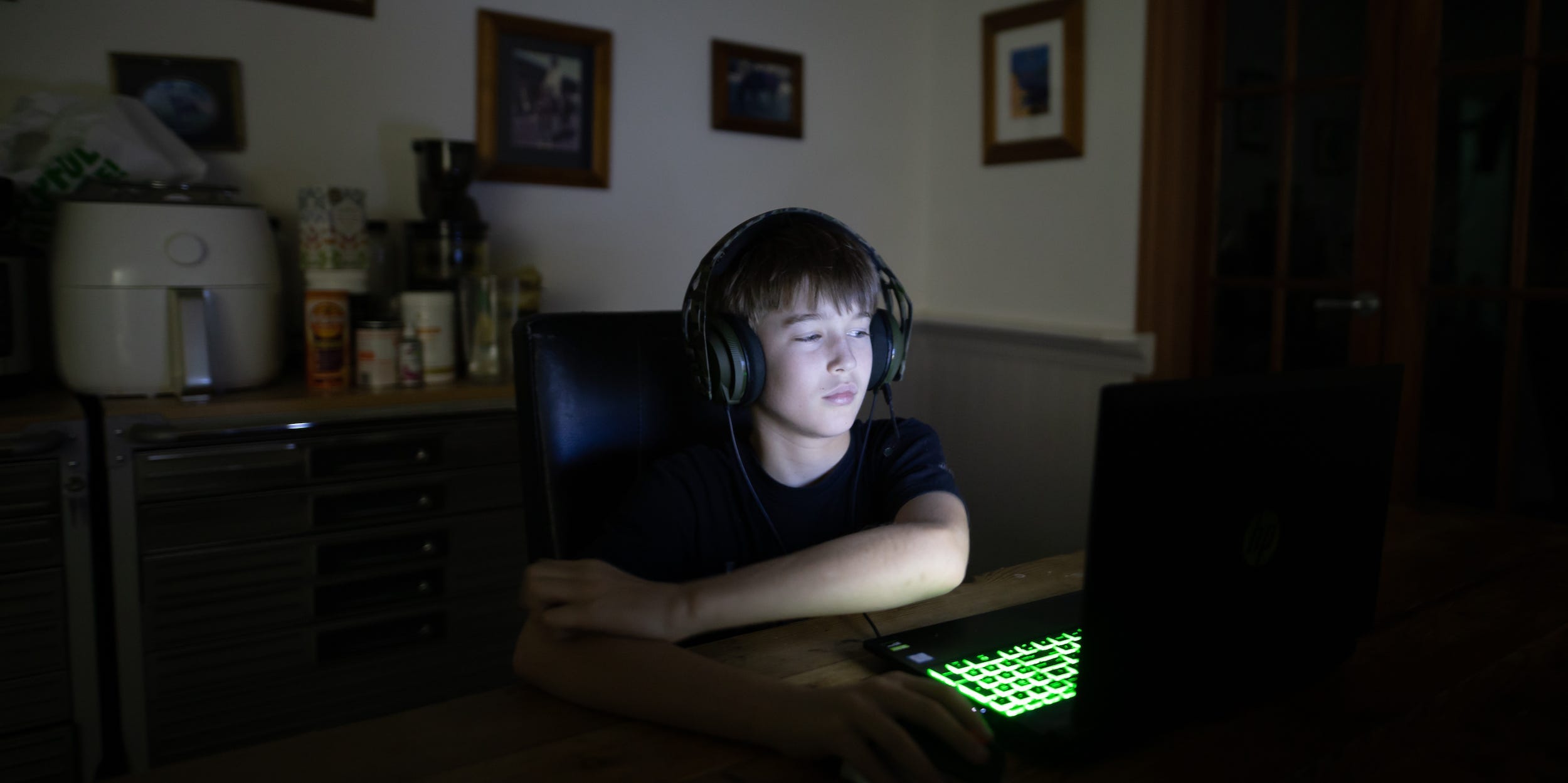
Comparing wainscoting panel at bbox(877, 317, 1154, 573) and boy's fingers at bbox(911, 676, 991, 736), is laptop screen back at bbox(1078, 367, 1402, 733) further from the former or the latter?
wainscoting panel at bbox(877, 317, 1154, 573)

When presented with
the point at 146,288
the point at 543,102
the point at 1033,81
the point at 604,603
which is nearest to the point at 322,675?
the point at 146,288

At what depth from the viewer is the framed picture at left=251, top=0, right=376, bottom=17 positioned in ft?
7.10

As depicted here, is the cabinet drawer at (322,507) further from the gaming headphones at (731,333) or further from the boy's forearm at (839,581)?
the boy's forearm at (839,581)

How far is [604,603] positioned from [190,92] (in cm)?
181

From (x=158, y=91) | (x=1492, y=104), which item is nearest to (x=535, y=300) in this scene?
(x=158, y=91)

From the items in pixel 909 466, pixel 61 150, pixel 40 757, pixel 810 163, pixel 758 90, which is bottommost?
pixel 40 757

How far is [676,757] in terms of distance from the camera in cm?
70

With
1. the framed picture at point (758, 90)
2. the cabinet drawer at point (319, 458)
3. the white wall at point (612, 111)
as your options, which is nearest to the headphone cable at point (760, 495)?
the cabinet drawer at point (319, 458)

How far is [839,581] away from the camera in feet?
3.01

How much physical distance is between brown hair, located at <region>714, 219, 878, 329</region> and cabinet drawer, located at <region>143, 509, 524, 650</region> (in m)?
1.10

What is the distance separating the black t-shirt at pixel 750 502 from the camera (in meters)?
1.05

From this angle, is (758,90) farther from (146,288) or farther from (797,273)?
(797,273)

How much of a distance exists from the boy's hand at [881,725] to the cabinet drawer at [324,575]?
1428 mm

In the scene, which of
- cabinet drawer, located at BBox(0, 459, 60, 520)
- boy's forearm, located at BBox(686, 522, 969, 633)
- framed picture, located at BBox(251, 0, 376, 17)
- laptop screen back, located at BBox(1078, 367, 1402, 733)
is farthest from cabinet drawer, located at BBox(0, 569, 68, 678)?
laptop screen back, located at BBox(1078, 367, 1402, 733)
